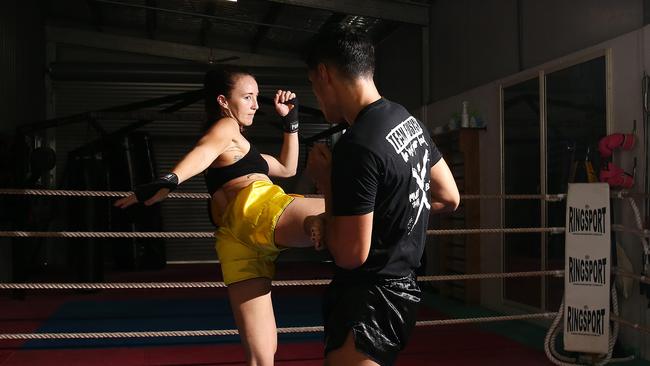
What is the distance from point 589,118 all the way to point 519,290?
160cm

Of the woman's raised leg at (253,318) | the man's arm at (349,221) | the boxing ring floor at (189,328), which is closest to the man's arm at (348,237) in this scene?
the man's arm at (349,221)

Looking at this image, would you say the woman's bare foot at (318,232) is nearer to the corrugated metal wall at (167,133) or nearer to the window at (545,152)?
the window at (545,152)

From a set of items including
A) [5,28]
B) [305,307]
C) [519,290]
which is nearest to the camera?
[519,290]

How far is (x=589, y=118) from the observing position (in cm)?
389

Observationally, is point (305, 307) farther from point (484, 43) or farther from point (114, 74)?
point (114, 74)

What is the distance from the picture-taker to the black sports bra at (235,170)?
1.83 m

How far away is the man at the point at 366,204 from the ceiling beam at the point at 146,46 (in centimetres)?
818

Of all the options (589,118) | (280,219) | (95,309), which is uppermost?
(589,118)

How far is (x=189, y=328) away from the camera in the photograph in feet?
14.1

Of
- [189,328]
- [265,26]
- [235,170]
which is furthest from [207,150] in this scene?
[265,26]

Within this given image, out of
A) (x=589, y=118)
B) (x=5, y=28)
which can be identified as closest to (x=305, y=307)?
(x=589, y=118)

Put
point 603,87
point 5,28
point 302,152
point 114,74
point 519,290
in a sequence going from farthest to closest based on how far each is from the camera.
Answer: point 302,152
point 114,74
point 5,28
point 519,290
point 603,87

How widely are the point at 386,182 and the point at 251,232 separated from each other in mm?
621

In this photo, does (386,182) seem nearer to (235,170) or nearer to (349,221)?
(349,221)
